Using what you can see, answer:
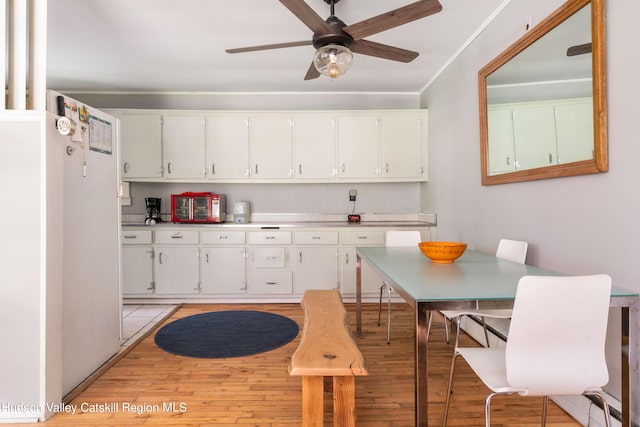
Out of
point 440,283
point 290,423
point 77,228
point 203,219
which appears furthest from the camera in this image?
point 203,219

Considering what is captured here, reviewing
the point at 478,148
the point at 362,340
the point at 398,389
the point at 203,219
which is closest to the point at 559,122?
the point at 478,148

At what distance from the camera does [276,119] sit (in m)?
4.38

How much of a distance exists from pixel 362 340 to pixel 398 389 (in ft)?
2.70

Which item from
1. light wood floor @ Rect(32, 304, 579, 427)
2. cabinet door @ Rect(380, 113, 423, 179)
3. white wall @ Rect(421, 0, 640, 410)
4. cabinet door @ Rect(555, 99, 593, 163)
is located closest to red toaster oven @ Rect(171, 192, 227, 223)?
light wood floor @ Rect(32, 304, 579, 427)

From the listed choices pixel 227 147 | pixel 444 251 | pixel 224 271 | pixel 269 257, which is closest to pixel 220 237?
pixel 224 271

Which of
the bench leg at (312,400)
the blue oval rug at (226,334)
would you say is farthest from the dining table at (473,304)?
the blue oval rug at (226,334)

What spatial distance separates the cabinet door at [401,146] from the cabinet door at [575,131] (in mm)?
2453

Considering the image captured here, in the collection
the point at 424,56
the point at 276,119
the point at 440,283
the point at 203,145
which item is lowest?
the point at 440,283

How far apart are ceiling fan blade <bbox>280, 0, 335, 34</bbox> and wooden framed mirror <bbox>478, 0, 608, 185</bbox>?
1.21m

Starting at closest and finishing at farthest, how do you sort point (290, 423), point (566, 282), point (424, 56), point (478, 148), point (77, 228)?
point (566, 282), point (290, 423), point (77, 228), point (478, 148), point (424, 56)

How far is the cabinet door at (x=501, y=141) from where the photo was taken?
245 cm

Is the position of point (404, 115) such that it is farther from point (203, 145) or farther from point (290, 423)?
point (290, 423)

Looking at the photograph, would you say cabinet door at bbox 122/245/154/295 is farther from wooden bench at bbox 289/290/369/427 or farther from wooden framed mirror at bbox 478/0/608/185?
wooden framed mirror at bbox 478/0/608/185

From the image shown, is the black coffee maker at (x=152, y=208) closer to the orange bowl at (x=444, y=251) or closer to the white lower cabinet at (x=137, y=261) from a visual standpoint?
the white lower cabinet at (x=137, y=261)
